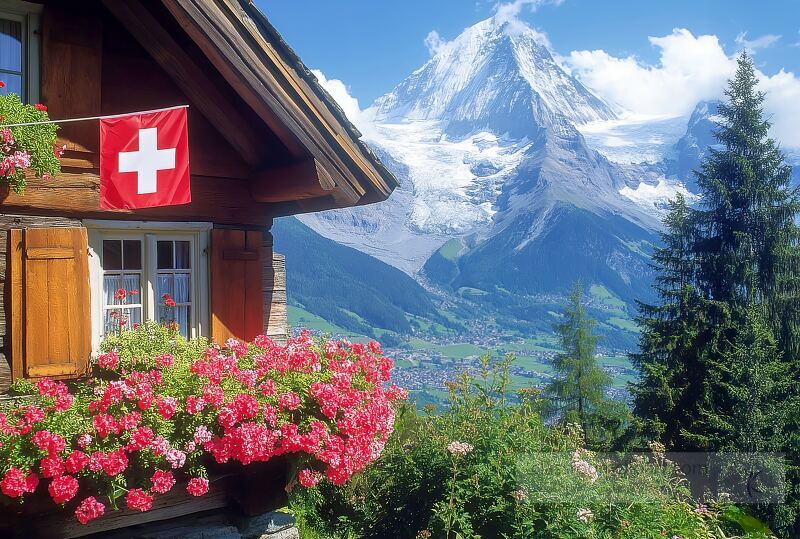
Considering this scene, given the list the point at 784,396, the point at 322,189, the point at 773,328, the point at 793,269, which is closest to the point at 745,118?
the point at 793,269

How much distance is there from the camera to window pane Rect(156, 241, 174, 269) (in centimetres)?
753

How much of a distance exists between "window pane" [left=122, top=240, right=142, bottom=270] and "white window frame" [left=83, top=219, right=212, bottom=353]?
0.06 metres

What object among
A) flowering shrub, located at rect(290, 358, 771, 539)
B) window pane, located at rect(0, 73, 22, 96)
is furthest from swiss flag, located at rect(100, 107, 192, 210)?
flowering shrub, located at rect(290, 358, 771, 539)

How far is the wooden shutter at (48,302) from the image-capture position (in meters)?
6.33

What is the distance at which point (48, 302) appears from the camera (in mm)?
6383

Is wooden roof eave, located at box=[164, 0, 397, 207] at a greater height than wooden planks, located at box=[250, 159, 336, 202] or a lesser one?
greater

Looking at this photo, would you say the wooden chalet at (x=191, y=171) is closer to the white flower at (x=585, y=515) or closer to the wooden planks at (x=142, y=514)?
the wooden planks at (x=142, y=514)

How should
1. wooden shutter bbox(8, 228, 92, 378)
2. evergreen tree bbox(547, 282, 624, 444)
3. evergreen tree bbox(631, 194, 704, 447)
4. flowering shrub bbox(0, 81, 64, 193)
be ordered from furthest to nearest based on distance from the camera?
evergreen tree bbox(547, 282, 624, 444)
evergreen tree bbox(631, 194, 704, 447)
wooden shutter bbox(8, 228, 92, 378)
flowering shrub bbox(0, 81, 64, 193)

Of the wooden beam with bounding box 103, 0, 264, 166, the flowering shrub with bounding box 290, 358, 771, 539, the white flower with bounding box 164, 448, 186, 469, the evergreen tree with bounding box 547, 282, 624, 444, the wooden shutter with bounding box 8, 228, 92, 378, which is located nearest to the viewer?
the white flower with bounding box 164, 448, 186, 469

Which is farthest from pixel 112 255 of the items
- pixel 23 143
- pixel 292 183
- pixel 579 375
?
pixel 579 375

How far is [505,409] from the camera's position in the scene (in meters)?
9.18

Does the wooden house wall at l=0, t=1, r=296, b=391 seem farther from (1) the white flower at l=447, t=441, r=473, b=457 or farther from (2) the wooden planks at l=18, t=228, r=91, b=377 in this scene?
(1) the white flower at l=447, t=441, r=473, b=457

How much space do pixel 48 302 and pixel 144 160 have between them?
1.61 meters

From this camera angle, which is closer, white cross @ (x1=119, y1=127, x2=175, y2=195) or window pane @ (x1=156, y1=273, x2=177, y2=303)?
white cross @ (x1=119, y1=127, x2=175, y2=195)
